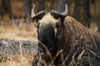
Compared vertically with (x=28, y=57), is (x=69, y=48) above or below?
above

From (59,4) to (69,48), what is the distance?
A: 5183 millimetres

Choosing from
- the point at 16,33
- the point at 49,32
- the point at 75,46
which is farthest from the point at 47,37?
the point at 16,33

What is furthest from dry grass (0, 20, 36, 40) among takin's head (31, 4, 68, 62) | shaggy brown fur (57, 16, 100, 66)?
takin's head (31, 4, 68, 62)

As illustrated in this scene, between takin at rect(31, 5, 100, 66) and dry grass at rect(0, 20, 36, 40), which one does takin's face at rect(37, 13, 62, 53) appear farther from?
dry grass at rect(0, 20, 36, 40)

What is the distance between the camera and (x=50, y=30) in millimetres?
3537

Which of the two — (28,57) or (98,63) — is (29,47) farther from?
(98,63)

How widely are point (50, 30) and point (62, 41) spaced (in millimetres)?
539

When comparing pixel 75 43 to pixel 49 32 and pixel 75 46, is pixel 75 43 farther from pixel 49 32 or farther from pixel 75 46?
pixel 49 32

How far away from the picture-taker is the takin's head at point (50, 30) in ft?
11.5

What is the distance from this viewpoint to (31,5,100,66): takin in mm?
3535

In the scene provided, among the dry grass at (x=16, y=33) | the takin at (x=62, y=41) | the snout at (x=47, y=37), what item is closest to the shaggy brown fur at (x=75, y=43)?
the takin at (x=62, y=41)

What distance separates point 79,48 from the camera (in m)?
4.22

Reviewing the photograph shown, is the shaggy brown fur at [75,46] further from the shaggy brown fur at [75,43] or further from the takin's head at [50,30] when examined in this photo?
the takin's head at [50,30]

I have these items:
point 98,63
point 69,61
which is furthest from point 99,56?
point 69,61
